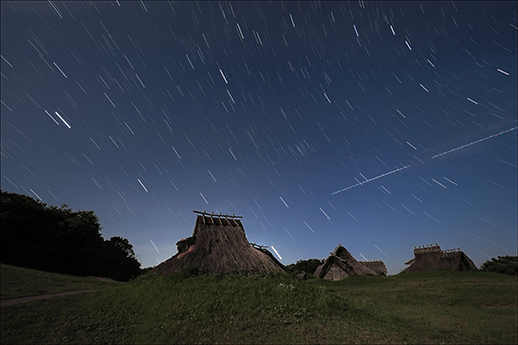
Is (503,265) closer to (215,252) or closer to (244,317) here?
(215,252)

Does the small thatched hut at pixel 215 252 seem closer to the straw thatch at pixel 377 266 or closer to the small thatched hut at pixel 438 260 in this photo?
the small thatched hut at pixel 438 260

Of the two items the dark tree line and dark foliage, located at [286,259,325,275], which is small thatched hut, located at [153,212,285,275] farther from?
dark foliage, located at [286,259,325,275]

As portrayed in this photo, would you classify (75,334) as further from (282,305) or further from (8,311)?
(282,305)

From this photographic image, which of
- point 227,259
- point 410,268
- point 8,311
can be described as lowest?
point 8,311

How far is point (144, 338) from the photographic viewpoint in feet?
31.2

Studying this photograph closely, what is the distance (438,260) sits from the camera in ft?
123

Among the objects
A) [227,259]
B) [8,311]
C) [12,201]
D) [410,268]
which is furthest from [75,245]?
[410,268]

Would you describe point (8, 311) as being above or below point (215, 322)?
below

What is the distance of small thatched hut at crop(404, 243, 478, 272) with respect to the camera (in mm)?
35906

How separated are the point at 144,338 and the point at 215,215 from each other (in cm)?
1229

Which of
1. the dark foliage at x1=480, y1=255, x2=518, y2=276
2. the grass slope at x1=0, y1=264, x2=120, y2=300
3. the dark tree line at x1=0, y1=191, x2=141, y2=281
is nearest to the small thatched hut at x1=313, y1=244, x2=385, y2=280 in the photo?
the dark foliage at x1=480, y1=255, x2=518, y2=276

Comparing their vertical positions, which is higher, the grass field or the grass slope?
the grass field

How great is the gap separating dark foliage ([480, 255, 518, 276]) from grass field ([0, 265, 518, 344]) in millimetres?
23840

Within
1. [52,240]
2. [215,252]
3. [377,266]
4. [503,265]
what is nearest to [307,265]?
[377,266]
